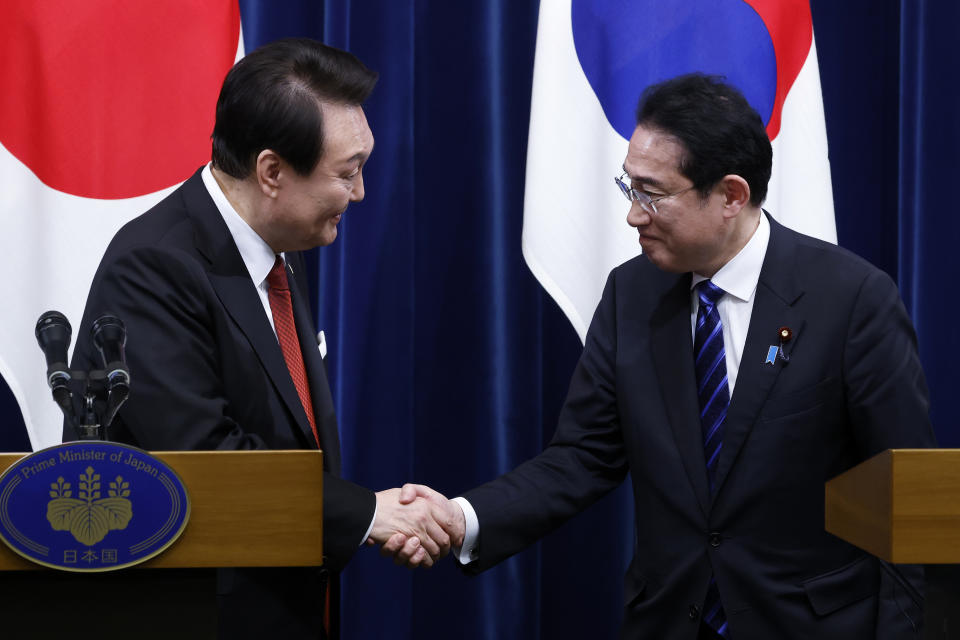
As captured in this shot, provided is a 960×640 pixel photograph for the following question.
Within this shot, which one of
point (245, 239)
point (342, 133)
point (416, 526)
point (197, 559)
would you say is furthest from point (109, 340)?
point (416, 526)

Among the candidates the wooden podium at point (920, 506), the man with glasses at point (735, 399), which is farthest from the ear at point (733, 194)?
the wooden podium at point (920, 506)

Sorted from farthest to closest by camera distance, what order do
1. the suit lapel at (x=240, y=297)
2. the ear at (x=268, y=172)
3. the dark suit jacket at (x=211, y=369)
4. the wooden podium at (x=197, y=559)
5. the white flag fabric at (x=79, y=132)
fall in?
the white flag fabric at (x=79, y=132), the ear at (x=268, y=172), the suit lapel at (x=240, y=297), the dark suit jacket at (x=211, y=369), the wooden podium at (x=197, y=559)

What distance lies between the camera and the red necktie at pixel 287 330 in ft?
6.77

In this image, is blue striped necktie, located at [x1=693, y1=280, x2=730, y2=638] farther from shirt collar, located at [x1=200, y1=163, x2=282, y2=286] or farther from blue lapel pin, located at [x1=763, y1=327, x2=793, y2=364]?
shirt collar, located at [x1=200, y1=163, x2=282, y2=286]

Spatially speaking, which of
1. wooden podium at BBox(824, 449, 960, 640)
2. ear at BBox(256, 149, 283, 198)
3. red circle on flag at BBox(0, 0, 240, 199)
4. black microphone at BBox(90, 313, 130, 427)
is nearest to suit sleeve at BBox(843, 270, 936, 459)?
wooden podium at BBox(824, 449, 960, 640)

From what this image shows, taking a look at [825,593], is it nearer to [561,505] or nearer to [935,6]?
[561,505]

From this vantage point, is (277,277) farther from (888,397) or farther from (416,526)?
(888,397)

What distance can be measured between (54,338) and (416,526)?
104 cm

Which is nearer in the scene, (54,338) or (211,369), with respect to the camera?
(54,338)

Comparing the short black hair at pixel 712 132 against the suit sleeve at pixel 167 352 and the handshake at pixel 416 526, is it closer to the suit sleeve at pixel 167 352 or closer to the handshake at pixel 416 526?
the handshake at pixel 416 526

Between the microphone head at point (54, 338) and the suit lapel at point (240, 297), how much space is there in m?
0.53

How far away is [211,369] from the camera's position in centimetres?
190

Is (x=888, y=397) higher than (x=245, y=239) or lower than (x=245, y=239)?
lower

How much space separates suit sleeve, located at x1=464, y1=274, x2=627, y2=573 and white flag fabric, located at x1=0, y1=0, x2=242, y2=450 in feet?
3.78
